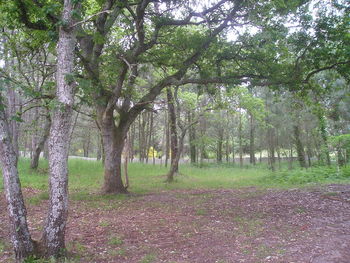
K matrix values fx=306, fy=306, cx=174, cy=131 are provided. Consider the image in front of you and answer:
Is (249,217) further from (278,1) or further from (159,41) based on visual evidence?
(159,41)

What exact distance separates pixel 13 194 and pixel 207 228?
411cm

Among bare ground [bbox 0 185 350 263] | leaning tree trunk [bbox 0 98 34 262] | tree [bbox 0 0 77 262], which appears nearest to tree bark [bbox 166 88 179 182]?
bare ground [bbox 0 185 350 263]

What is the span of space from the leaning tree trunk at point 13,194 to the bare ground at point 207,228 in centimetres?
54

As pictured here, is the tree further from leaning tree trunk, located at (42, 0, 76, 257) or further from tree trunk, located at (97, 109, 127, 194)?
tree trunk, located at (97, 109, 127, 194)

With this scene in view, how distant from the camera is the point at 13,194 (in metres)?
4.46

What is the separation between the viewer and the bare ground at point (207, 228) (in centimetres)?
530

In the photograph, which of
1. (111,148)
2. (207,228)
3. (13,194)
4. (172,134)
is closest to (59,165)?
(13,194)

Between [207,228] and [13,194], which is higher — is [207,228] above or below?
below

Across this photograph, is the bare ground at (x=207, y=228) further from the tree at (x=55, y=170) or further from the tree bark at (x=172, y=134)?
the tree bark at (x=172, y=134)

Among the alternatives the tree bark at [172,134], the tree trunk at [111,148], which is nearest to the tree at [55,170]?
the tree trunk at [111,148]

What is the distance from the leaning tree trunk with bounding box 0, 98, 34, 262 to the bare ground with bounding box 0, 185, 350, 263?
0.54 metres

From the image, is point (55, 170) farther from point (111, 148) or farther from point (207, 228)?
point (111, 148)

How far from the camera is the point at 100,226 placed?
7102 mm

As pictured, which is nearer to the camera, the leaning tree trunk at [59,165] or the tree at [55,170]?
the tree at [55,170]
